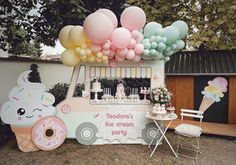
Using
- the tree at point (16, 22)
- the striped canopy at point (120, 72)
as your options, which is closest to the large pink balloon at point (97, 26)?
the striped canopy at point (120, 72)

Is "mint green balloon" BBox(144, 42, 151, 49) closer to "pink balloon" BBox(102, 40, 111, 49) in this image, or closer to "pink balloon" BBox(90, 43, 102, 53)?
"pink balloon" BBox(102, 40, 111, 49)

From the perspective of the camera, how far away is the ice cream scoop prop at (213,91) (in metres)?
5.36

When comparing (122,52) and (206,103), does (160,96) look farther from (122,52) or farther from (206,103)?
(206,103)

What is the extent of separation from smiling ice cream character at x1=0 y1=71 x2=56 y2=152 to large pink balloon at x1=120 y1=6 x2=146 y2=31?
2.04 meters

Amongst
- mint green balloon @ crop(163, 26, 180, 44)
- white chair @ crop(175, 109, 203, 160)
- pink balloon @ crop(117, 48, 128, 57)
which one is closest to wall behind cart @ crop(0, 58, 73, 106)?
pink balloon @ crop(117, 48, 128, 57)

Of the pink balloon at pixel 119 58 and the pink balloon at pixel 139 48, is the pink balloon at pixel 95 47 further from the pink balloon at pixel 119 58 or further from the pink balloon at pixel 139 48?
the pink balloon at pixel 139 48

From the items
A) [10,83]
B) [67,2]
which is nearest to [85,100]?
[67,2]

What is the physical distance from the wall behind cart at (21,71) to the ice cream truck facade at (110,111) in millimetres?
2329

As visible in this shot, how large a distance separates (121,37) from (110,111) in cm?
155

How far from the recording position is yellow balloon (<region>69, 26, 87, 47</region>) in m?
3.78

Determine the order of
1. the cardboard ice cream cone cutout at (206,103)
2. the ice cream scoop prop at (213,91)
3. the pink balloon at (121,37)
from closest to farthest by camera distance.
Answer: the pink balloon at (121,37)
the ice cream scoop prop at (213,91)
the cardboard ice cream cone cutout at (206,103)

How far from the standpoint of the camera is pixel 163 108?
13.6 feet

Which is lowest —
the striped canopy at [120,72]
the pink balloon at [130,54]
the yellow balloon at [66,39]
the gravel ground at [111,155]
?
the gravel ground at [111,155]

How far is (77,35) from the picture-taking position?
3.78 meters
